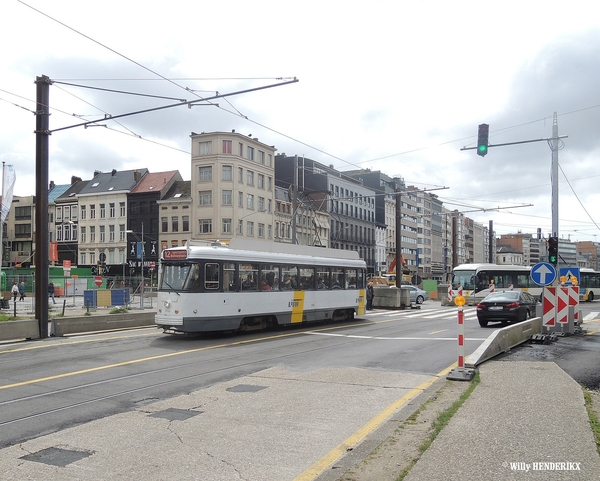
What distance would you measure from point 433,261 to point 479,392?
130 metres

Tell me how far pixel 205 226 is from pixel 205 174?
19.2 feet

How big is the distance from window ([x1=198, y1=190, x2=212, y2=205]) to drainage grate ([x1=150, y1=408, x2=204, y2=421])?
60.3m

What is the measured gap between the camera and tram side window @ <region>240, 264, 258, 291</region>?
18.8 meters

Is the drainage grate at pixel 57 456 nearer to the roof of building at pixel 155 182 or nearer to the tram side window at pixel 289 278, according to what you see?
the tram side window at pixel 289 278

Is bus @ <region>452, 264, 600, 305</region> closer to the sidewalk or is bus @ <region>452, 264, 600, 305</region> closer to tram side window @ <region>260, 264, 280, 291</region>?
tram side window @ <region>260, 264, 280, 291</region>

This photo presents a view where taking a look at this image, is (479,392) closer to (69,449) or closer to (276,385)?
(276,385)

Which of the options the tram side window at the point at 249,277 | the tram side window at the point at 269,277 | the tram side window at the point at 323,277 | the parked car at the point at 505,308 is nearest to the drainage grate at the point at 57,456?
the tram side window at the point at 249,277

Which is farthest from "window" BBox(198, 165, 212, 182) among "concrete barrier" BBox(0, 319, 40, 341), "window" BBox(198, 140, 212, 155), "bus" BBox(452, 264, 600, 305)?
"concrete barrier" BBox(0, 319, 40, 341)

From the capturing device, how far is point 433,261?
136 m

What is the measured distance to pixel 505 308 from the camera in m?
22.7

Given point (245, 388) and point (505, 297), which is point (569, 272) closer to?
point (505, 297)

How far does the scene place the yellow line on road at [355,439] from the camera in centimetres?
549

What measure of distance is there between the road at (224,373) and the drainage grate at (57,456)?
0.65 meters

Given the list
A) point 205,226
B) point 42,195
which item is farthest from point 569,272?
point 205,226
